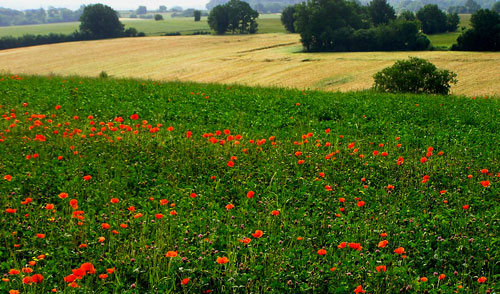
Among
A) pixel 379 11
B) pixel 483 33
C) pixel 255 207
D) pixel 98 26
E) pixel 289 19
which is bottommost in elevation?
pixel 255 207

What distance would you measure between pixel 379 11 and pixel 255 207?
76728 millimetres

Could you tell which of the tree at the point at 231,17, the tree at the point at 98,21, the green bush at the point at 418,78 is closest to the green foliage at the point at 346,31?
the tree at the point at 231,17

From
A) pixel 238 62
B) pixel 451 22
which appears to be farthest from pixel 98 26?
pixel 451 22

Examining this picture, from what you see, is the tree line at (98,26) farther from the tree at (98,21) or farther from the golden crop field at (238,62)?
the golden crop field at (238,62)

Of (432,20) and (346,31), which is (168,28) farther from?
(432,20)

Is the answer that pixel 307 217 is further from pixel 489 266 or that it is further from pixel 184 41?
pixel 184 41

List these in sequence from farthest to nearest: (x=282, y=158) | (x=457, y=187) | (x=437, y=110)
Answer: (x=437, y=110) < (x=282, y=158) < (x=457, y=187)

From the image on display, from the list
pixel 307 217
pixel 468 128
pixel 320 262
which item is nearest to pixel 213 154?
pixel 307 217

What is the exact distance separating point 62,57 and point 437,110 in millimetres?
63402

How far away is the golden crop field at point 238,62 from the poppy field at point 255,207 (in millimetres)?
23986

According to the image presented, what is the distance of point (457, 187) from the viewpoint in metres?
7.39

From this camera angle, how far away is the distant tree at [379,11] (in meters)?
75.9

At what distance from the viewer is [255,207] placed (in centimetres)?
688

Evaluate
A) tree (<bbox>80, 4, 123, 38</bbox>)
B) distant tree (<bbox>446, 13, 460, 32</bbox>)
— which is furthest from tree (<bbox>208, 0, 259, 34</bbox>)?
distant tree (<bbox>446, 13, 460, 32</bbox>)
